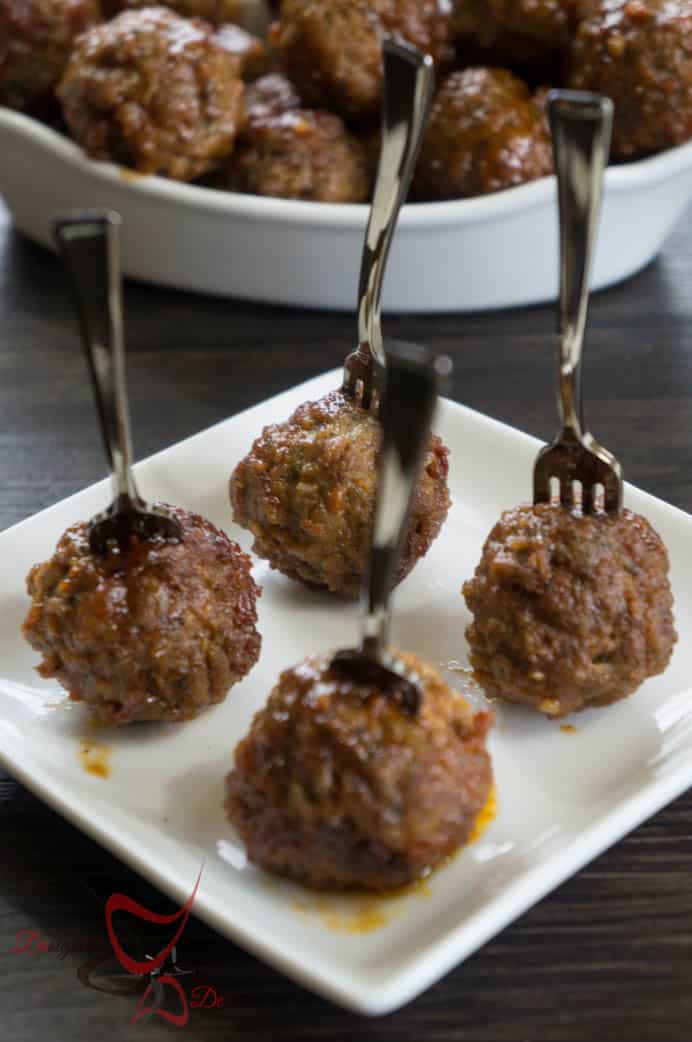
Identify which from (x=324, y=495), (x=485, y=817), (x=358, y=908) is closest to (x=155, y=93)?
(x=324, y=495)

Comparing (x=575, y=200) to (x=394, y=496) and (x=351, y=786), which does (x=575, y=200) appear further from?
(x=351, y=786)

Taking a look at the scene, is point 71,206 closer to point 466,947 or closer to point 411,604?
point 411,604

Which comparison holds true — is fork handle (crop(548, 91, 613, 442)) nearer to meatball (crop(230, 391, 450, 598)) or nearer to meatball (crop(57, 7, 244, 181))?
meatball (crop(230, 391, 450, 598))

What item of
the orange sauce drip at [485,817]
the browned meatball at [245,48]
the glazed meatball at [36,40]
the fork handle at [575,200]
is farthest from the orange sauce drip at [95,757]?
the glazed meatball at [36,40]

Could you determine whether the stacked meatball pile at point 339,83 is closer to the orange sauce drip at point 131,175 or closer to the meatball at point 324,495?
the orange sauce drip at point 131,175

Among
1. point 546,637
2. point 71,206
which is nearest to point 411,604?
point 546,637

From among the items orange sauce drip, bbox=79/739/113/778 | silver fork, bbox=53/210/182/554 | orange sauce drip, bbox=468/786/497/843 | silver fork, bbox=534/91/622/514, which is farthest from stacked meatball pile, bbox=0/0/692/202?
orange sauce drip, bbox=468/786/497/843
